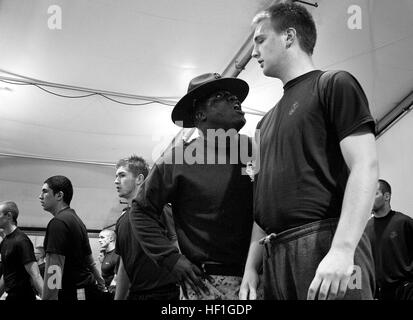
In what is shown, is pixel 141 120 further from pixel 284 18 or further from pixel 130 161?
pixel 284 18

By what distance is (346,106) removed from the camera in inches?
51.0

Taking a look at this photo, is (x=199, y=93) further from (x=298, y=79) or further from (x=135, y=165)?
(x=135, y=165)

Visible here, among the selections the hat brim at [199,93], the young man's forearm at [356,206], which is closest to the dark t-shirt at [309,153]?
the young man's forearm at [356,206]

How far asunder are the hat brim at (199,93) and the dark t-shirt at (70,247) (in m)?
1.55

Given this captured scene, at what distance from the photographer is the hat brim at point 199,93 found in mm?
2143

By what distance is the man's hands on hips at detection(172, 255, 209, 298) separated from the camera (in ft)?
5.81

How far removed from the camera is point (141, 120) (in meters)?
6.59

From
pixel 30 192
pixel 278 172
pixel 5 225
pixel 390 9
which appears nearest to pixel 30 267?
pixel 5 225

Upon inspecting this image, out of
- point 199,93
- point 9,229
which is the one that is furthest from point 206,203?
point 9,229

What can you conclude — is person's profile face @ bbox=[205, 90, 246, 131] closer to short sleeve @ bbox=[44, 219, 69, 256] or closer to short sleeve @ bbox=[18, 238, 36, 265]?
short sleeve @ bbox=[44, 219, 69, 256]

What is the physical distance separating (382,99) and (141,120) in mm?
3164

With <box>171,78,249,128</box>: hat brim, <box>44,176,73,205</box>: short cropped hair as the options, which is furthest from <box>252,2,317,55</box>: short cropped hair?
<box>44,176,73,205</box>: short cropped hair

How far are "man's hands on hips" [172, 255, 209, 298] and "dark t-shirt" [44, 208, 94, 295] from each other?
1.78 metres

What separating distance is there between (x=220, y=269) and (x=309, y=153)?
682 mm
